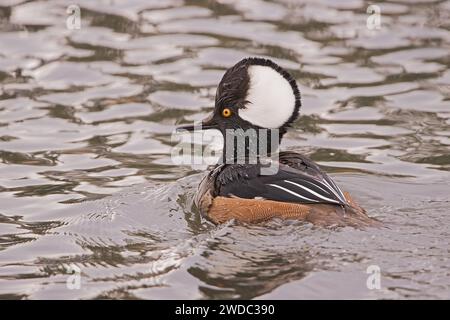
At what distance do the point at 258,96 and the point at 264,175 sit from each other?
734 mm

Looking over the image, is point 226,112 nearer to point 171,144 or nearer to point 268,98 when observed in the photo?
point 268,98

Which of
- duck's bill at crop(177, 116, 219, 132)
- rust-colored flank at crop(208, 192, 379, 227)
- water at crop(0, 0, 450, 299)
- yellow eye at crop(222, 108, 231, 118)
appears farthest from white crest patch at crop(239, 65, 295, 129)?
water at crop(0, 0, 450, 299)

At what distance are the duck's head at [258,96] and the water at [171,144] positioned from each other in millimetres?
1007

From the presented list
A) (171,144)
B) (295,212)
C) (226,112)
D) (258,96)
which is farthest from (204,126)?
(171,144)

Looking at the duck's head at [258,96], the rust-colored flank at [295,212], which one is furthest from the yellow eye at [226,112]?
the rust-colored flank at [295,212]

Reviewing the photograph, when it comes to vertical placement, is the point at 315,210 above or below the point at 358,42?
below

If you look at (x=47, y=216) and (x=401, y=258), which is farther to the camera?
(x=47, y=216)

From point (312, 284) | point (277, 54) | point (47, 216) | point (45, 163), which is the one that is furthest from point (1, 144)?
point (312, 284)

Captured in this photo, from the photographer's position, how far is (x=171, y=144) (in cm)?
1086

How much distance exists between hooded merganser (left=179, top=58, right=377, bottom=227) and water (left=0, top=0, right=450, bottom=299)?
0.17 m

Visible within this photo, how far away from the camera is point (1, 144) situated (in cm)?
1076

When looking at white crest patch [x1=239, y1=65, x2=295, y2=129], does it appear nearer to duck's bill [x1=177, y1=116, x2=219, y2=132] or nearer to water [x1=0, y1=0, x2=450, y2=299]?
duck's bill [x1=177, y1=116, x2=219, y2=132]

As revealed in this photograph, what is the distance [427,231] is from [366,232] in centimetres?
52
